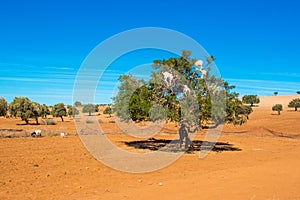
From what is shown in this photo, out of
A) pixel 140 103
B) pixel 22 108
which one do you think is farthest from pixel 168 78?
pixel 22 108

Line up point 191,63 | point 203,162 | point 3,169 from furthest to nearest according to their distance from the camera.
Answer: point 191,63 → point 203,162 → point 3,169

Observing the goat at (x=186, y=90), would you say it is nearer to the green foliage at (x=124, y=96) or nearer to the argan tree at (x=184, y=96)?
A: the argan tree at (x=184, y=96)

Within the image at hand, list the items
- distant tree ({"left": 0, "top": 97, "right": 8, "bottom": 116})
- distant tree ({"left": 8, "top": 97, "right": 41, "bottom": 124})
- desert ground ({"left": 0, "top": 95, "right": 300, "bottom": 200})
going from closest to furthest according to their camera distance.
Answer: desert ground ({"left": 0, "top": 95, "right": 300, "bottom": 200}) < distant tree ({"left": 0, "top": 97, "right": 8, "bottom": 116}) < distant tree ({"left": 8, "top": 97, "right": 41, "bottom": 124})

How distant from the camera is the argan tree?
2250 centimetres

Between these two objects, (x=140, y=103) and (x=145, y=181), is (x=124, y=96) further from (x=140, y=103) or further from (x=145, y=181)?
(x=145, y=181)

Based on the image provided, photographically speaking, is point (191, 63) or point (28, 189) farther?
point (191, 63)

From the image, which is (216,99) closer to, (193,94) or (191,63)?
(193,94)

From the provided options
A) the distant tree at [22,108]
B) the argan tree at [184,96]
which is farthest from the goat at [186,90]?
the distant tree at [22,108]

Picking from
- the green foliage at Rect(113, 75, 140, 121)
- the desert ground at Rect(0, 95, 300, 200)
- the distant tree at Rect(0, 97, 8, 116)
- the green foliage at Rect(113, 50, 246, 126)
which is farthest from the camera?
the distant tree at Rect(0, 97, 8, 116)

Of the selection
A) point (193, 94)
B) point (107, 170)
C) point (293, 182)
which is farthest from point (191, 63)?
point (293, 182)

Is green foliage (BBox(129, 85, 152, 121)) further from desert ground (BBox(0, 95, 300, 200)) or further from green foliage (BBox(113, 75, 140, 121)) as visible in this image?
desert ground (BBox(0, 95, 300, 200))

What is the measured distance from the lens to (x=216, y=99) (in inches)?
914

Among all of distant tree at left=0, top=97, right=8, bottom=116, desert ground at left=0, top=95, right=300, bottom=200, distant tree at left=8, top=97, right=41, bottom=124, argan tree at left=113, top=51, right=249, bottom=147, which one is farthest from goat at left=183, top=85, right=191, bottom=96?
distant tree at left=8, top=97, right=41, bottom=124

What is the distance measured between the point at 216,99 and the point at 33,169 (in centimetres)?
1421
